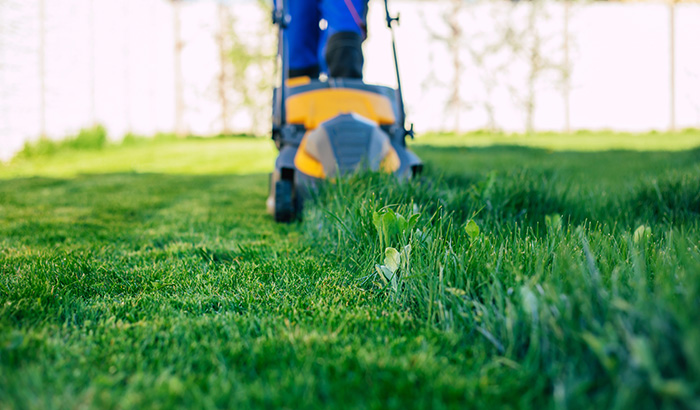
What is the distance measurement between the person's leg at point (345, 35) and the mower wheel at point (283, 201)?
26.0 inches

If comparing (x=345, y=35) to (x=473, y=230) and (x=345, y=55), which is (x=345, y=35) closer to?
(x=345, y=55)

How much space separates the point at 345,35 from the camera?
2.23m

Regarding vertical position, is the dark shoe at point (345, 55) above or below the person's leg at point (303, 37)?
below

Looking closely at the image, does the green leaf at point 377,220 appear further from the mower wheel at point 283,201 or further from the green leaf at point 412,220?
the mower wheel at point 283,201

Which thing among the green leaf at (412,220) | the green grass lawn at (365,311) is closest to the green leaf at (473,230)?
the green grass lawn at (365,311)

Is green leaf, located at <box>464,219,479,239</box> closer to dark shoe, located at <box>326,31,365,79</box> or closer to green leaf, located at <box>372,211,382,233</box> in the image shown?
green leaf, located at <box>372,211,382,233</box>

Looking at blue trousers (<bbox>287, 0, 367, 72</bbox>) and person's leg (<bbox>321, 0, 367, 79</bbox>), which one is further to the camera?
blue trousers (<bbox>287, 0, 367, 72</bbox>)

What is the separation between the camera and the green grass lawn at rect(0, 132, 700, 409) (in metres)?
0.63

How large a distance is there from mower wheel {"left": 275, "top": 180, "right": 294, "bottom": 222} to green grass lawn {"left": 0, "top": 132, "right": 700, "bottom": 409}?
0.77 ft

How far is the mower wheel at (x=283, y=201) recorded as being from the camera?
2.02 m

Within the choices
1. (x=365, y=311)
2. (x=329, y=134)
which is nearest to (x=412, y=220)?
(x=365, y=311)

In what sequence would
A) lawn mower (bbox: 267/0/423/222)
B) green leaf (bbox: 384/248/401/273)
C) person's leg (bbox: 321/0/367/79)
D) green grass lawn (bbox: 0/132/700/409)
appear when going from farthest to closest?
person's leg (bbox: 321/0/367/79)
lawn mower (bbox: 267/0/423/222)
green leaf (bbox: 384/248/401/273)
green grass lawn (bbox: 0/132/700/409)

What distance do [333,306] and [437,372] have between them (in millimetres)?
347

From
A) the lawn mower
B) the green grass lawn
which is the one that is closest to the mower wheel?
the lawn mower
